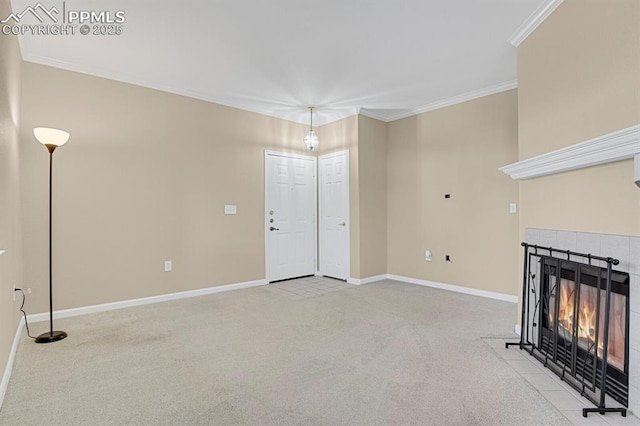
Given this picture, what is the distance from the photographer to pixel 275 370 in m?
2.35

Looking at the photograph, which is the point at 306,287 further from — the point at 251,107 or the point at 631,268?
the point at 631,268

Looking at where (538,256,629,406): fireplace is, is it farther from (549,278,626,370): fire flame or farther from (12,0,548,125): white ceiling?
(12,0,548,125): white ceiling

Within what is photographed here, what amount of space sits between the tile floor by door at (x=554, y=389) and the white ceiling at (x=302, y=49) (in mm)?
2596

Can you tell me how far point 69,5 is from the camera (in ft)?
8.31

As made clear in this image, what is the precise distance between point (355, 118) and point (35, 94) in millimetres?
3771

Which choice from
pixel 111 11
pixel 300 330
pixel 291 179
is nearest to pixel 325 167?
pixel 291 179

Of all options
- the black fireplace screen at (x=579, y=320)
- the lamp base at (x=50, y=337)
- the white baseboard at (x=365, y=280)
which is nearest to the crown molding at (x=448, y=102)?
the black fireplace screen at (x=579, y=320)

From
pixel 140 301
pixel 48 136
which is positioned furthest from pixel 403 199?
pixel 48 136

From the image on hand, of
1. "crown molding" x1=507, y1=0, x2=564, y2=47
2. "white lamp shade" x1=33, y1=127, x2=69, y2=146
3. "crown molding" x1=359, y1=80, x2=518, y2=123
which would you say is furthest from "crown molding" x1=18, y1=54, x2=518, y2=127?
"crown molding" x1=507, y1=0, x2=564, y2=47

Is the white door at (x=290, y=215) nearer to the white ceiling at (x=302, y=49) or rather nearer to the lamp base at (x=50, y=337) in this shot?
the white ceiling at (x=302, y=49)

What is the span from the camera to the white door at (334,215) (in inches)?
209

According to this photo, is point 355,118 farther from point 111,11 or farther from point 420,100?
point 111,11

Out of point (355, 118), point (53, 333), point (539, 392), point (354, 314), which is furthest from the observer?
point (355, 118)

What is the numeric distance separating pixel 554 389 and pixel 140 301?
397 centimetres
